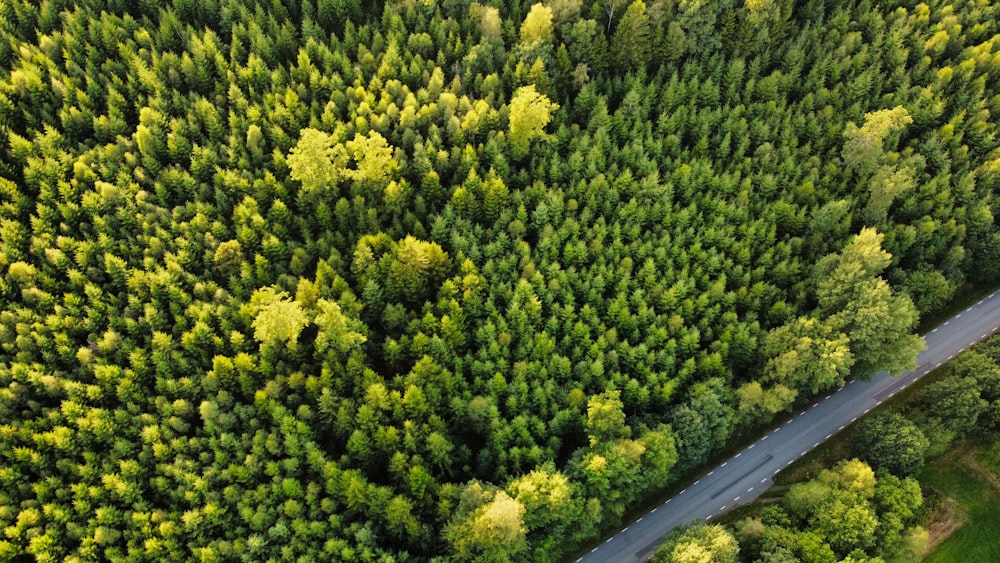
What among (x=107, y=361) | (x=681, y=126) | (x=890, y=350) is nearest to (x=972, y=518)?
(x=890, y=350)

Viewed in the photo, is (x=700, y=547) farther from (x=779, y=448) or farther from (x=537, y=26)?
(x=537, y=26)

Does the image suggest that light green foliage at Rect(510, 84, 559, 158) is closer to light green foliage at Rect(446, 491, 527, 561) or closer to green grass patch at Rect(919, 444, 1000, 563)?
light green foliage at Rect(446, 491, 527, 561)

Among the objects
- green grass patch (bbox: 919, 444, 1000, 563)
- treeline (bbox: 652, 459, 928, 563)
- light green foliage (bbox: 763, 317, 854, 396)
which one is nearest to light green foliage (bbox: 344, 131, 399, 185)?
light green foliage (bbox: 763, 317, 854, 396)

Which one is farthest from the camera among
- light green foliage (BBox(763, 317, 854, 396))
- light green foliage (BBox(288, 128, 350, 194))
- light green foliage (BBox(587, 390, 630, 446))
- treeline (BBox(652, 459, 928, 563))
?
light green foliage (BBox(288, 128, 350, 194))

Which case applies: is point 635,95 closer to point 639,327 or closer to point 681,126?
point 681,126

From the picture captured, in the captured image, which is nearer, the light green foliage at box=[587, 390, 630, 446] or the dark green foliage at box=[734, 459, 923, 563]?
the dark green foliage at box=[734, 459, 923, 563]

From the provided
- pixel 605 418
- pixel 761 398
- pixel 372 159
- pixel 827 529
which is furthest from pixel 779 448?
pixel 372 159
